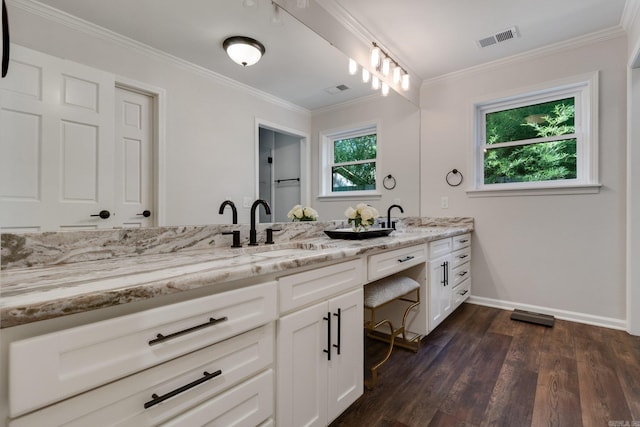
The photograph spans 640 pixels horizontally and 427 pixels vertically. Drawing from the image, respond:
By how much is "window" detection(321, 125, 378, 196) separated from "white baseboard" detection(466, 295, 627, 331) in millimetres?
1657

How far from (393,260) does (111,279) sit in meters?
1.39

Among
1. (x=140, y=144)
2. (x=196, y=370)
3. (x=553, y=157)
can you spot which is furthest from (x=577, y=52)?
(x=196, y=370)

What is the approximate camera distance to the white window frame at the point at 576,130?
2482 mm

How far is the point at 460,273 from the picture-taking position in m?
2.79

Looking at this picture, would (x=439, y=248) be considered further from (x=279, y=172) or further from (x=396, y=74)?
(x=396, y=74)

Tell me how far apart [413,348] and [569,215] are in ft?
6.15

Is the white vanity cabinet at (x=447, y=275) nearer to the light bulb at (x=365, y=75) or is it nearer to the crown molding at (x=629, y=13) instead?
the light bulb at (x=365, y=75)

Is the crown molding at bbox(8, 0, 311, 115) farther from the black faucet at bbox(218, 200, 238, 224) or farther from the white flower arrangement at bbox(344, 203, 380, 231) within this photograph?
the white flower arrangement at bbox(344, 203, 380, 231)

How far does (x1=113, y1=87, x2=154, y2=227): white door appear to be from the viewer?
3.65 feet

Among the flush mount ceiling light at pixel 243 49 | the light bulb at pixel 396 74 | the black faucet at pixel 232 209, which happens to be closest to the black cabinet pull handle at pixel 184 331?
the black faucet at pixel 232 209

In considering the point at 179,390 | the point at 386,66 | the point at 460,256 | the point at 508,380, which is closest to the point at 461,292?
the point at 460,256

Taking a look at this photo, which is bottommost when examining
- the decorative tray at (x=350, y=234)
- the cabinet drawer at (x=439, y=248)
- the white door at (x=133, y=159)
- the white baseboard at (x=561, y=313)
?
the white baseboard at (x=561, y=313)

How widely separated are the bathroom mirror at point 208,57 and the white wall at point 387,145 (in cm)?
16

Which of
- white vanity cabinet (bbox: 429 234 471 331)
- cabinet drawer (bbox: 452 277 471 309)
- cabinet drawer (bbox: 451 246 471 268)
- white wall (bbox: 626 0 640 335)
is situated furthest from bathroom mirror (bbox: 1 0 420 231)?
white wall (bbox: 626 0 640 335)
